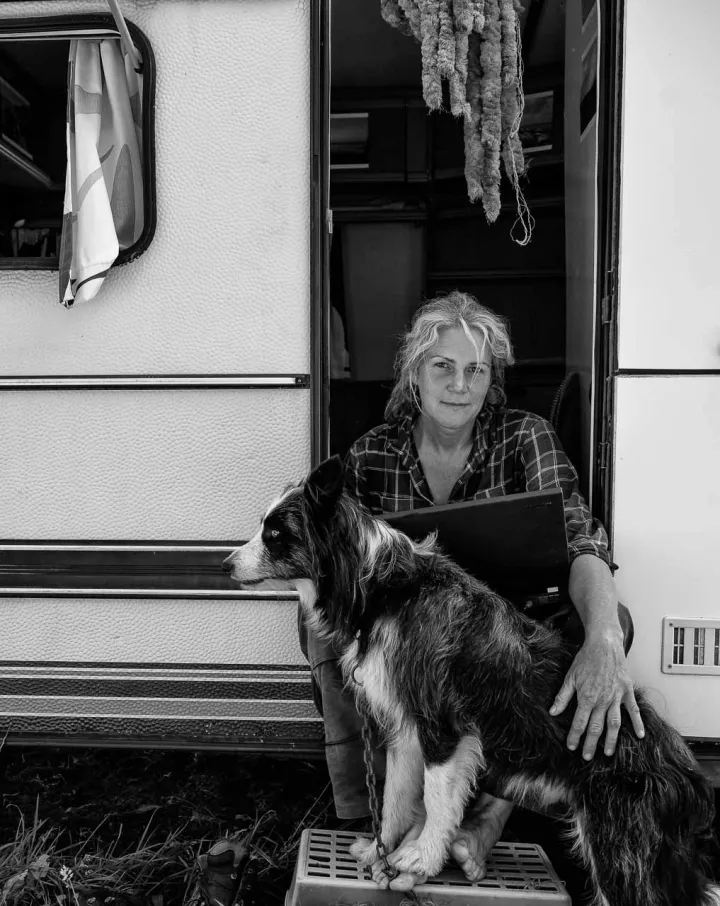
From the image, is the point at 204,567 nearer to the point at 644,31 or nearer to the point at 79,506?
the point at 79,506

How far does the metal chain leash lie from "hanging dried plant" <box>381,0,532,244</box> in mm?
1664

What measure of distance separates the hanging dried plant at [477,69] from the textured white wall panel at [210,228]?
424 mm

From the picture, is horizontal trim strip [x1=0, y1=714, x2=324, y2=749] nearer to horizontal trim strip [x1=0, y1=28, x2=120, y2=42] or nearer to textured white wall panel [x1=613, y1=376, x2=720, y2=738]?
textured white wall panel [x1=613, y1=376, x2=720, y2=738]

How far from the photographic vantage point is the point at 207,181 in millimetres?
2539

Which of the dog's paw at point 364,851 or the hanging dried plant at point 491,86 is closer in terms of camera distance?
the dog's paw at point 364,851

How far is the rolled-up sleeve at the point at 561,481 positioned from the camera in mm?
2332

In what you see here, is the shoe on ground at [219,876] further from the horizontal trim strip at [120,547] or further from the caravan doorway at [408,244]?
the caravan doorway at [408,244]

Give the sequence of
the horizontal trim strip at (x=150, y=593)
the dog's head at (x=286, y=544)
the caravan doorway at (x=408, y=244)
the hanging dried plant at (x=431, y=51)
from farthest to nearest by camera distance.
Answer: the caravan doorway at (x=408, y=244) → the horizontal trim strip at (x=150, y=593) → the hanging dried plant at (x=431, y=51) → the dog's head at (x=286, y=544)

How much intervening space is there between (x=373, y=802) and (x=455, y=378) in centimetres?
131

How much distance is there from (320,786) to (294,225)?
2017 millimetres

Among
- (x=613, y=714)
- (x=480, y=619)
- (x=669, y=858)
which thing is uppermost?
(x=480, y=619)

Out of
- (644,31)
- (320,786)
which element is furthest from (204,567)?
(644,31)

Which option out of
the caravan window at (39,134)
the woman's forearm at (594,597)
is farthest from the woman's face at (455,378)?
the caravan window at (39,134)

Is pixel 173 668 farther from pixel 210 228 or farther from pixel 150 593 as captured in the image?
pixel 210 228
